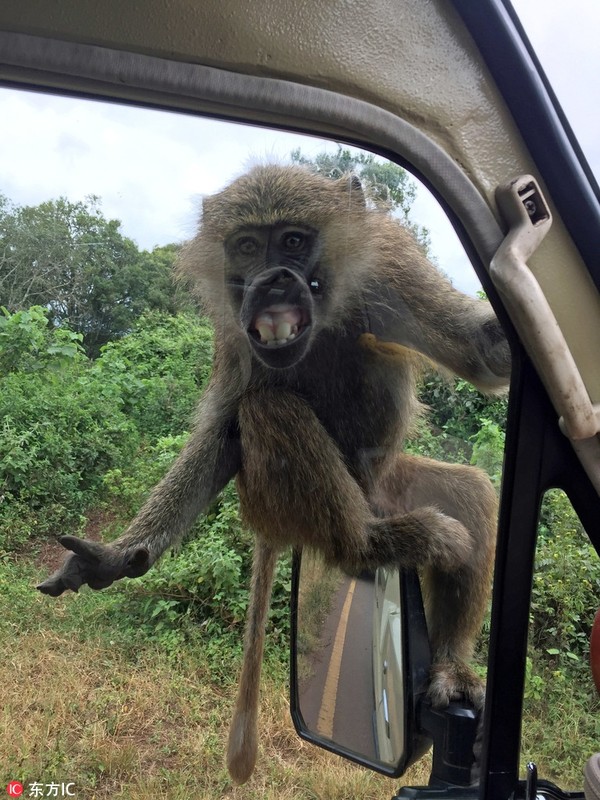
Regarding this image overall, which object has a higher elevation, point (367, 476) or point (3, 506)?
point (367, 476)

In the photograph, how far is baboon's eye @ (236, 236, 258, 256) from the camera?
198cm

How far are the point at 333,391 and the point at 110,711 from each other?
3.52 ft

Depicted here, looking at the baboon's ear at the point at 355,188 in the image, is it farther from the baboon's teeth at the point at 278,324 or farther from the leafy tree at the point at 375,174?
the baboon's teeth at the point at 278,324

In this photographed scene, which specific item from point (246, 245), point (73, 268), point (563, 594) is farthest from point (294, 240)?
point (563, 594)

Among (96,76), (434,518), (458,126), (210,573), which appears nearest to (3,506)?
(210,573)

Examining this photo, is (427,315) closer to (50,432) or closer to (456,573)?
(456,573)

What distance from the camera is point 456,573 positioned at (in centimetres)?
177

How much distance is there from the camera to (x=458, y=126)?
115cm

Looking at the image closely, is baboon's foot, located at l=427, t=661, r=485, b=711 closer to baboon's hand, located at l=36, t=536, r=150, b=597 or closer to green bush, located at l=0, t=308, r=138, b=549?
baboon's hand, located at l=36, t=536, r=150, b=597

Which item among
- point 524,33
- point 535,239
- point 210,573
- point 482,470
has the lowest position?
point 210,573

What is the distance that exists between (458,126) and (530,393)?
0.52 metres

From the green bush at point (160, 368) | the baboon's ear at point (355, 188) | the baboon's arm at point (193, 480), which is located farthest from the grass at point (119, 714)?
the baboon's ear at point (355, 188)

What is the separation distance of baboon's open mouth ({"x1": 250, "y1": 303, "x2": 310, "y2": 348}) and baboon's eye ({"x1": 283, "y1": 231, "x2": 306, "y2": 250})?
0.72ft

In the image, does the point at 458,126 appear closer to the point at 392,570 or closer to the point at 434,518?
the point at 434,518
